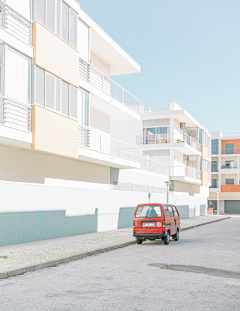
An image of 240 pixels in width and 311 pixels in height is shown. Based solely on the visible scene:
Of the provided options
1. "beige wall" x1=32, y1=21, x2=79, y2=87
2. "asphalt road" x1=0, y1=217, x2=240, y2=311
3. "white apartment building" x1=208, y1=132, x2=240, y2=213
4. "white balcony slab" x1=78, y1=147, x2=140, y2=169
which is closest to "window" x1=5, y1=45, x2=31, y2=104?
"beige wall" x1=32, y1=21, x2=79, y2=87

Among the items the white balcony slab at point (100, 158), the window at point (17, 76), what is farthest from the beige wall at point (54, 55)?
the white balcony slab at point (100, 158)

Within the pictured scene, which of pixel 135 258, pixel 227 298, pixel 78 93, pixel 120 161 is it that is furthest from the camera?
pixel 120 161

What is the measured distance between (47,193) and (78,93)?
5366 millimetres

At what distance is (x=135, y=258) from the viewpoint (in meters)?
11.6

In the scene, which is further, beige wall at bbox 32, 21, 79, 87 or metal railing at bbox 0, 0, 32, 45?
beige wall at bbox 32, 21, 79, 87

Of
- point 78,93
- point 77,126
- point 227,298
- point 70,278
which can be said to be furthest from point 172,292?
point 78,93

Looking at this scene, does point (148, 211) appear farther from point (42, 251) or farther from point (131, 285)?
point (131, 285)

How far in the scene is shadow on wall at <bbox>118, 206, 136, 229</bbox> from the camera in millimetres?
24000

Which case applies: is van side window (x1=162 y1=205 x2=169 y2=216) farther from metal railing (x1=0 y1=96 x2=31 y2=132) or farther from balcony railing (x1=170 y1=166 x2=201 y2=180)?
balcony railing (x1=170 y1=166 x2=201 y2=180)

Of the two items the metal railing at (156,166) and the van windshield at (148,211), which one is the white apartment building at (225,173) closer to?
the metal railing at (156,166)

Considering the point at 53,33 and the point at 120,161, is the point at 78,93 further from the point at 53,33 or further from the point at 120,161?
the point at 120,161

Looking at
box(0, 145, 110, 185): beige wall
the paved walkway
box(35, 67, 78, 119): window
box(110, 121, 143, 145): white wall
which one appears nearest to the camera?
the paved walkway

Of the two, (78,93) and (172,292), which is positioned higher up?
(78,93)

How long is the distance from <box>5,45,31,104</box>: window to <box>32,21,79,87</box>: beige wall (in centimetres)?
62
